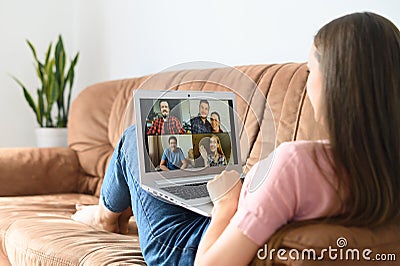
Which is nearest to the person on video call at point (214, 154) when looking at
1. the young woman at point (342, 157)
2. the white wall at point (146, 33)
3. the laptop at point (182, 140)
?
the laptop at point (182, 140)

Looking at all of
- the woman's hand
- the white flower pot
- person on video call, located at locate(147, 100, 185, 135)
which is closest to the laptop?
person on video call, located at locate(147, 100, 185, 135)

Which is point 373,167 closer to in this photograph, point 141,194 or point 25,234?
point 141,194

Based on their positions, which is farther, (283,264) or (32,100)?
(32,100)

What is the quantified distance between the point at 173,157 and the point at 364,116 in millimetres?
479

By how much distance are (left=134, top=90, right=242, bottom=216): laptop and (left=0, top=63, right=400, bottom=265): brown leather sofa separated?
40 mm

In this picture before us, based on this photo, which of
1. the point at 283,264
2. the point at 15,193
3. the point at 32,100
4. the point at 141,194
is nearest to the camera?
the point at 283,264

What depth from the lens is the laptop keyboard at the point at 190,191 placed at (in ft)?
4.43

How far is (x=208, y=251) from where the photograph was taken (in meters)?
1.13

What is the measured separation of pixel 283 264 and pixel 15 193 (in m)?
1.91

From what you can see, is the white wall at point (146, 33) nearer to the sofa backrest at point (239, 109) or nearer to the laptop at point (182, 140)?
the sofa backrest at point (239, 109)

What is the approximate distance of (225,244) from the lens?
3.59ft

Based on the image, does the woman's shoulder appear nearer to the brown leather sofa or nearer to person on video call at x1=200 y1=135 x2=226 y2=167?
the brown leather sofa

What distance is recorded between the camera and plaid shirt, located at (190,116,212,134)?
4.58ft

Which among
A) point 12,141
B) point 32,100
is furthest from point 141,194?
point 12,141
